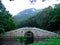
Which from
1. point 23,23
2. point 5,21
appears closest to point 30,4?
point 23,23

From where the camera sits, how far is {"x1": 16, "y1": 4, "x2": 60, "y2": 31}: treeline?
1673 inches

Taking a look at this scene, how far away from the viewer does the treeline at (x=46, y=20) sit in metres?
42.5

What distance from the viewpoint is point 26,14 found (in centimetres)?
5434

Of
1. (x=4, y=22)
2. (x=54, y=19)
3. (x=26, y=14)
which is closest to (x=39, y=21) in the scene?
(x=54, y=19)

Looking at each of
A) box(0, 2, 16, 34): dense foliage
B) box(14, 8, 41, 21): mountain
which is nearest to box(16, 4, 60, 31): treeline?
box(14, 8, 41, 21): mountain

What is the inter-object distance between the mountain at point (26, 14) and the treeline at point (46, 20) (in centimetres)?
249

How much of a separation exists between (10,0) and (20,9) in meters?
2.68

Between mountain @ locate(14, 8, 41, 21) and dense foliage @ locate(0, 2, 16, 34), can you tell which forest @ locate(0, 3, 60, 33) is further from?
mountain @ locate(14, 8, 41, 21)

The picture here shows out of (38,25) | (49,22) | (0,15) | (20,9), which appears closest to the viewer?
(0,15)

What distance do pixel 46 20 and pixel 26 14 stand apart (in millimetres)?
9063

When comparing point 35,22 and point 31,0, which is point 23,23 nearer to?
point 35,22

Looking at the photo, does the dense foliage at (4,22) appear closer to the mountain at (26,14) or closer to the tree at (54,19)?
the tree at (54,19)

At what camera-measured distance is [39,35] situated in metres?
44.8

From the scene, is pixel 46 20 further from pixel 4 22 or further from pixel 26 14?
pixel 26 14
